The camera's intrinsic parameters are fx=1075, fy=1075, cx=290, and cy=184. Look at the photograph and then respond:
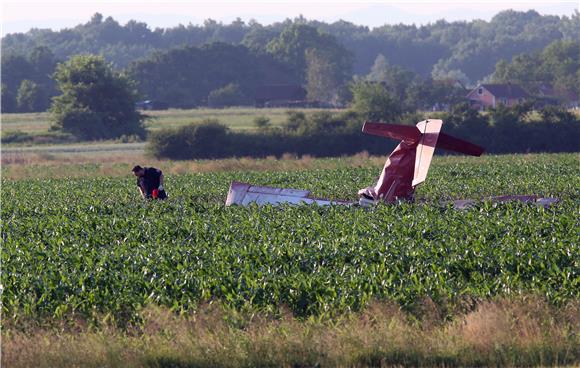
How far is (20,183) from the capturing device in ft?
124

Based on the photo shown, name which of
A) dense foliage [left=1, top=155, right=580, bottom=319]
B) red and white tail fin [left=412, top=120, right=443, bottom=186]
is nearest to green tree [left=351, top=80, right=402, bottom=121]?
red and white tail fin [left=412, top=120, right=443, bottom=186]

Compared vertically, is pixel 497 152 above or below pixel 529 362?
below

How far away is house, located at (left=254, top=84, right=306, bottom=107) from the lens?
13162 cm

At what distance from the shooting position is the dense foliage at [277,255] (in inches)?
594

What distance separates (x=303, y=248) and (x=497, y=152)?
51270mm

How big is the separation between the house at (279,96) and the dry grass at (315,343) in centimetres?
11674

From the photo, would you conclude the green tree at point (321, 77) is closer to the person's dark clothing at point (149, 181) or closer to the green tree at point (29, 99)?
the green tree at point (29, 99)

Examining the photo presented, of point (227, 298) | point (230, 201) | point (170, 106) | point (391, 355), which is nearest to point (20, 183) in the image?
point (230, 201)

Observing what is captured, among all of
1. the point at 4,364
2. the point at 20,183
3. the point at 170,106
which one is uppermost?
the point at 4,364

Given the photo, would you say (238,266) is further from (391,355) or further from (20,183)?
(20,183)

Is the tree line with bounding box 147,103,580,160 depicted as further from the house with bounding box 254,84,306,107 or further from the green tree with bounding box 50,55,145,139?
the house with bounding box 254,84,306,107

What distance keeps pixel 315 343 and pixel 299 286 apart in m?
A: 1.92

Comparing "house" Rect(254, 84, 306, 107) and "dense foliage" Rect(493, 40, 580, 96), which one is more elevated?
"dense foliage" Rect(493, 40, 580, 96)

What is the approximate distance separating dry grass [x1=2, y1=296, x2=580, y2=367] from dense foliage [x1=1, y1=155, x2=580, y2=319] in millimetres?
702
